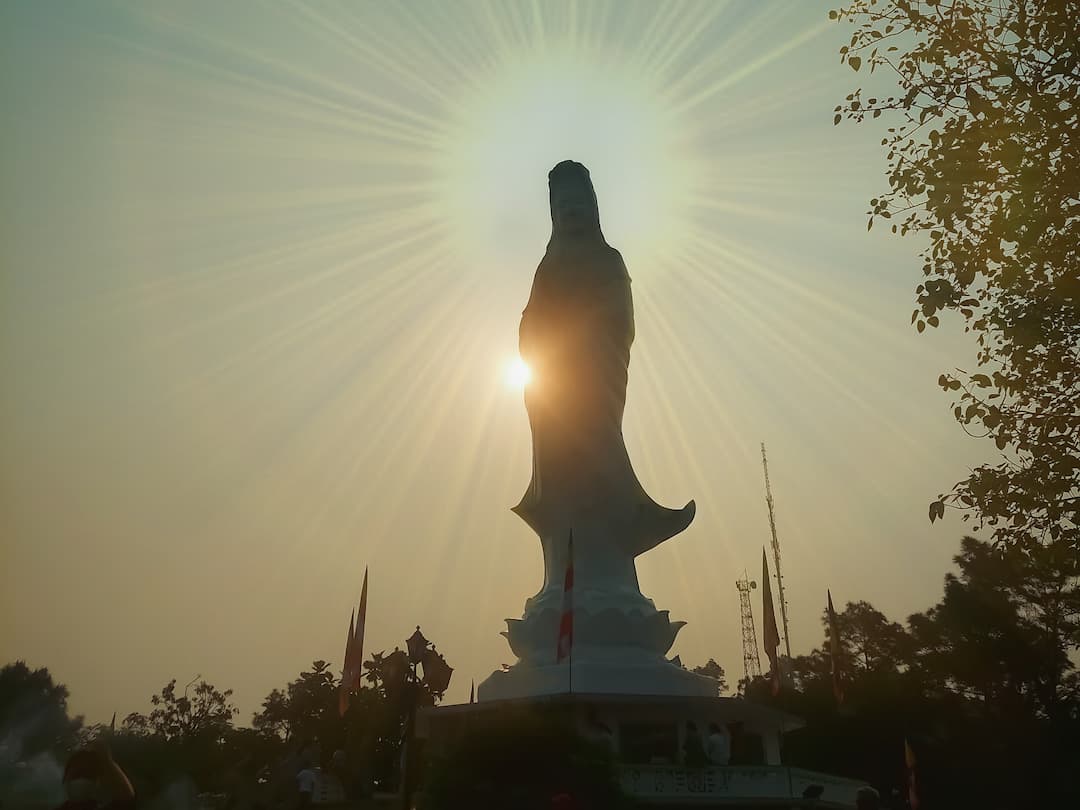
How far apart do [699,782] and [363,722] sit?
1769 centimetres

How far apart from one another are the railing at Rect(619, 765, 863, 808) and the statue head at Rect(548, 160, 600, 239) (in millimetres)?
12442

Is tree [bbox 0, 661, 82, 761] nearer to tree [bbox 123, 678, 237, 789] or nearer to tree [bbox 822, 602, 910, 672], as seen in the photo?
→ tree [bbox 123, 678, 237, 789]

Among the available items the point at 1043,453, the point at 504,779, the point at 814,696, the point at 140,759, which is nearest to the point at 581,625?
the point at 140,759

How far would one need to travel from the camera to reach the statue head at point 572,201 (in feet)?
73.2

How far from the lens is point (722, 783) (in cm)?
1530

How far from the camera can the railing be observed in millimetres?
14875

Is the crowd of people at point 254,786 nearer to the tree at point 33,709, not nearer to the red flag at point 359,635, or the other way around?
the red flag at point 359,635

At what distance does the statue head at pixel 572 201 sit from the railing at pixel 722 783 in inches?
490

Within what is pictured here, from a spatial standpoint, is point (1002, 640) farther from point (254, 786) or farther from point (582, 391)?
point (254, 786)

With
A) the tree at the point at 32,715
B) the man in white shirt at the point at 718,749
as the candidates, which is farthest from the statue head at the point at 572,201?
the tree at the point at 32,715

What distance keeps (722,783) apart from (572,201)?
44.8 feet

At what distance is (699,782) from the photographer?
15.1 metres

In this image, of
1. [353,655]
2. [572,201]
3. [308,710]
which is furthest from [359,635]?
[308,710]

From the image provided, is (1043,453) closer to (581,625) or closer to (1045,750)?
(581,625)
